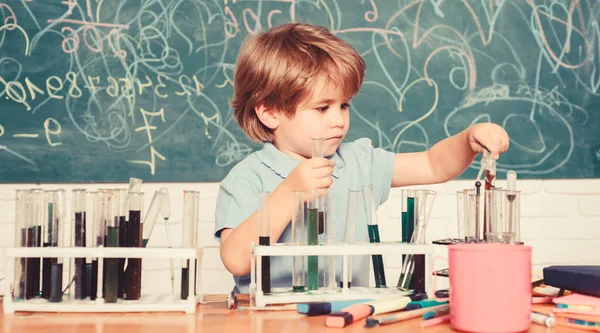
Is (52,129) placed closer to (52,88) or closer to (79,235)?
(52,88)

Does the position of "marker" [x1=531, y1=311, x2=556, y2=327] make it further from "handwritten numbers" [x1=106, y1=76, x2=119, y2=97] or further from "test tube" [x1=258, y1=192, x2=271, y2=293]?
"handwritten numbers" [x1=106, y1=76, x2=119, y2=97]

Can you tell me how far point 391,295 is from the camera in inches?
34.6

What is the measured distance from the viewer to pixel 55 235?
903 mm

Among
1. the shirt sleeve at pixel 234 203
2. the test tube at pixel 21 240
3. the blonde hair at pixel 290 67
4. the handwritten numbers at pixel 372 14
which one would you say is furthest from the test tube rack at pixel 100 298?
the handwritten numbers at pixel 372 14

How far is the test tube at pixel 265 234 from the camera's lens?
0.87 m

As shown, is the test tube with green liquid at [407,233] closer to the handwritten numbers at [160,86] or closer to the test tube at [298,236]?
the test tube at [298,236]

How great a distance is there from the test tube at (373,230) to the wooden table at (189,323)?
147mm

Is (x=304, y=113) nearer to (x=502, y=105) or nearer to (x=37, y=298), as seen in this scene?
(x=37, y=298)

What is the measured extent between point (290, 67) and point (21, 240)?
1.90 ft

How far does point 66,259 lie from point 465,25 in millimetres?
1965

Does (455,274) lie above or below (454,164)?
below

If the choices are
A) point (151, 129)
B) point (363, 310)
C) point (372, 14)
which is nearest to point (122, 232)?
point (363, 310)

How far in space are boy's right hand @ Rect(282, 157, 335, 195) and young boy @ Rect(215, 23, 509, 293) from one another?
0.29 feet

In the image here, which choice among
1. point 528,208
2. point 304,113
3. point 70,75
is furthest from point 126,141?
point 528,208
